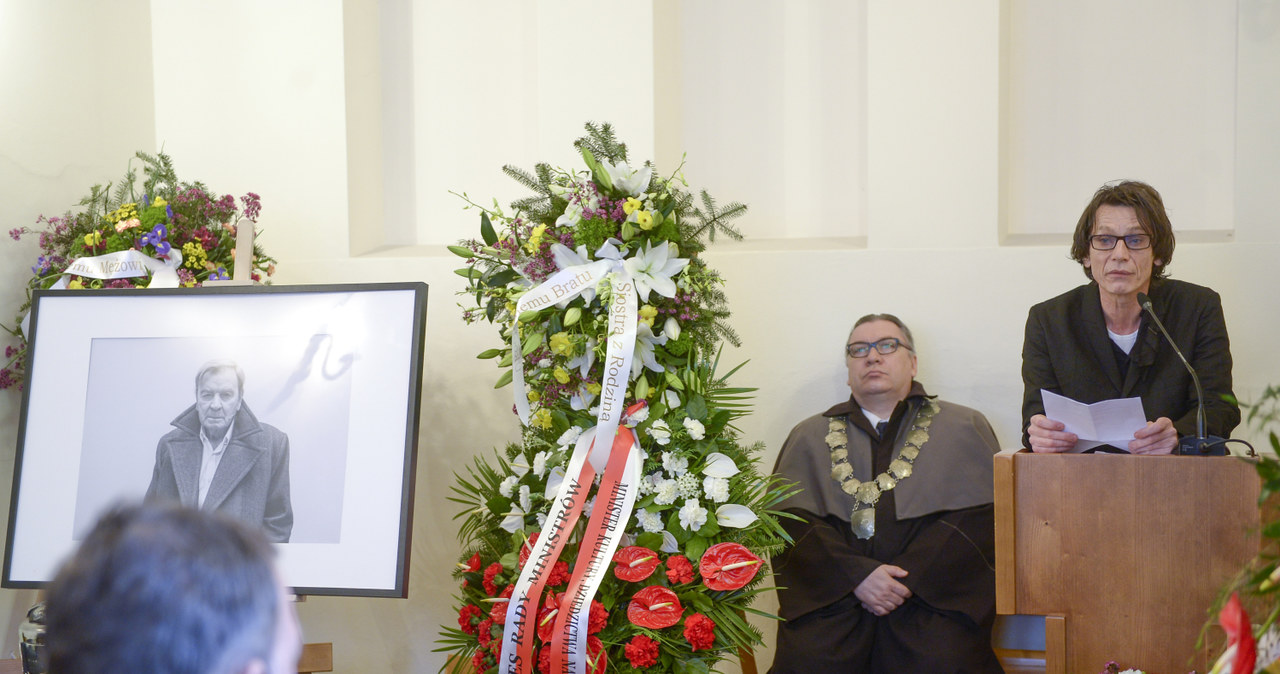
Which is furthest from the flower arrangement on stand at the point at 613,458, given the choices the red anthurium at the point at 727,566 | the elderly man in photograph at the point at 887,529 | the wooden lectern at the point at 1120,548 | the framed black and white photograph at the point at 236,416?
the wooden lectern at the point at 1120,548

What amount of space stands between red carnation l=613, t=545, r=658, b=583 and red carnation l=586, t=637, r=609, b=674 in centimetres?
17

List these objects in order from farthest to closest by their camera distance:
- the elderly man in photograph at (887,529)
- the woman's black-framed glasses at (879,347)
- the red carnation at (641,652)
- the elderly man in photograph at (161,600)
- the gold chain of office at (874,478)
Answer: the woman's black-framed glasses at (879,347) < the gold chain of office at (874,478) < the elderly man in photograph at (887,529) < the red carnation at (641,652) < the elderly man in photograph at (161,600)

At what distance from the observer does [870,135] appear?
13.2 ft

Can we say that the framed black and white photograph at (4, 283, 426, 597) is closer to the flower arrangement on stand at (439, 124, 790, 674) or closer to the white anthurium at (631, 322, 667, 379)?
the flower arrangement on stand at (439, 124, 790, 674)

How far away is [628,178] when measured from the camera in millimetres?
2898

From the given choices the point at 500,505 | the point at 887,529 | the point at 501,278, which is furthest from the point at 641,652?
the point at 887,529

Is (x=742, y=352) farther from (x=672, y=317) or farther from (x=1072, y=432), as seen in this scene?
(x=1072, y=432)

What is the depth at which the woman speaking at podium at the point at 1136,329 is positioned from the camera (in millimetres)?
3004

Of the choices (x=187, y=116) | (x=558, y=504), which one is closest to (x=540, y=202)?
(x=558, y=504)

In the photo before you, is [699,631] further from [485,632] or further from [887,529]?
[887,529]

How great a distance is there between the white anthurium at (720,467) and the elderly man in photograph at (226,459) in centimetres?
111

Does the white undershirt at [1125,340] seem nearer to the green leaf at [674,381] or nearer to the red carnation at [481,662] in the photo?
the green leaf at [674,381]

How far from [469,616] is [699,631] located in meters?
0.69

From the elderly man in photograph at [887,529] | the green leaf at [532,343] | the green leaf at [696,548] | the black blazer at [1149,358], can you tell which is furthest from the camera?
the elderly man in photograph at [887,529]
